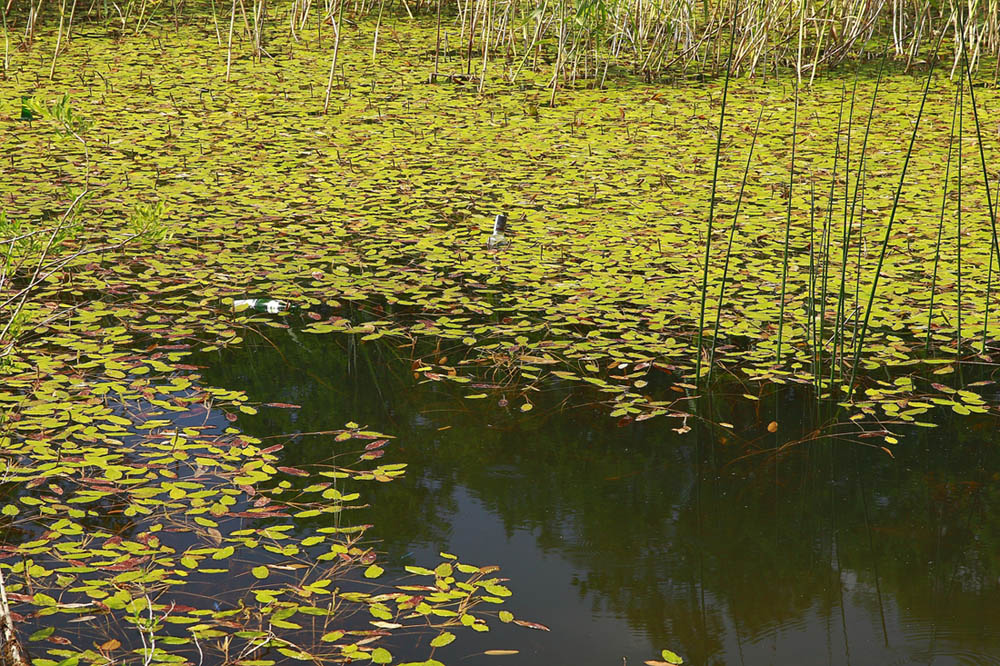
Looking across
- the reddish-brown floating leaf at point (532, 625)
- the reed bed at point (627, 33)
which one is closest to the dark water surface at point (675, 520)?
the reddish-brown floating leaf at point (532, 625)

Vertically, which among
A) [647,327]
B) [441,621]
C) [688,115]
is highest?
[688,115]

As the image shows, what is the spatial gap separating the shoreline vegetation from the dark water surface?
3.0 inches

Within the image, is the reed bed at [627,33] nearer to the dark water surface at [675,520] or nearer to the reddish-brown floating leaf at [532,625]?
the dark water surface at [675,520]

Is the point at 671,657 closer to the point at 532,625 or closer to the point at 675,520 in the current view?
the point at 532,625

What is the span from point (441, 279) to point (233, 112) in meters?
2.38

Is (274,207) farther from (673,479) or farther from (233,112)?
(673,479)

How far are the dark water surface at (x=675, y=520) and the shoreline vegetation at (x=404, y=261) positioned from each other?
8 cm

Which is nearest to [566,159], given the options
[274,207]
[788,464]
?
[274,207]

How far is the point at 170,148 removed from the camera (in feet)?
15.9

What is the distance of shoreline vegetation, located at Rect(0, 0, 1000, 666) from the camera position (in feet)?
6.70

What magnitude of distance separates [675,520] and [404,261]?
66.2 inches

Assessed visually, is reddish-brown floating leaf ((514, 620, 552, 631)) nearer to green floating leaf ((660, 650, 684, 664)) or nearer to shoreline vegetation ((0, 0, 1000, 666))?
shoreline vegetation ((0, 0, 1000, 666))

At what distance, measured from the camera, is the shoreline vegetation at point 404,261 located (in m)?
2.04

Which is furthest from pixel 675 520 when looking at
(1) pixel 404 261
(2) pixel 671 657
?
(1) pixel 404 261
